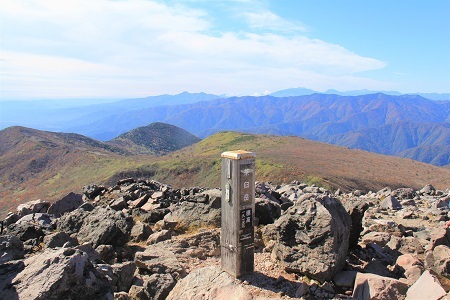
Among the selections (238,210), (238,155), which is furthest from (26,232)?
A: (238,155)

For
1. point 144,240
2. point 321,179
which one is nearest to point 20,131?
point 321,179

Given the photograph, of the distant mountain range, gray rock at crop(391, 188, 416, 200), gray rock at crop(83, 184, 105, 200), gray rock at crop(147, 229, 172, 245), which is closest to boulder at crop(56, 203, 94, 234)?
gray rock at crop(147, 229, 172, 245)

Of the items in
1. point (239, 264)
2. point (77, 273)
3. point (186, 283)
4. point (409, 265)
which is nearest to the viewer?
point (77, 273)

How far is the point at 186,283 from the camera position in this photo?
8117 mm

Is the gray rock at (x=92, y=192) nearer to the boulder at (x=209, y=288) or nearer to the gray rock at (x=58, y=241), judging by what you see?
the gray rock at (x=58, y=241)

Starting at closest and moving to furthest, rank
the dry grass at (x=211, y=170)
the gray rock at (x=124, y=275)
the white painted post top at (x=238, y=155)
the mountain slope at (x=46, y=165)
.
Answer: the white painted post top at (x=238, y=155), the gray rock at (x=124, y=275), the dry grass at (x=211, y=170), the mountain slope at (x=46, y=165)

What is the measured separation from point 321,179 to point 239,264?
39319 millimetres

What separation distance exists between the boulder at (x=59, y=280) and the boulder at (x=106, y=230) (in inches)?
202

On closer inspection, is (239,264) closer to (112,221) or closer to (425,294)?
(425,294)

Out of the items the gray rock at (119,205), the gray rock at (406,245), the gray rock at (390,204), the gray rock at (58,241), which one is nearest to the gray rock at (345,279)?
the gray rock at (406,245)

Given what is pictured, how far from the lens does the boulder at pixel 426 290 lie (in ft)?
23.5

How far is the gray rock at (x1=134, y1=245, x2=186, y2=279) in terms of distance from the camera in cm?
984

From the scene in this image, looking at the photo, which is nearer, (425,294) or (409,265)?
(425,294)

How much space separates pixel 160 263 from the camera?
33.2 ft
